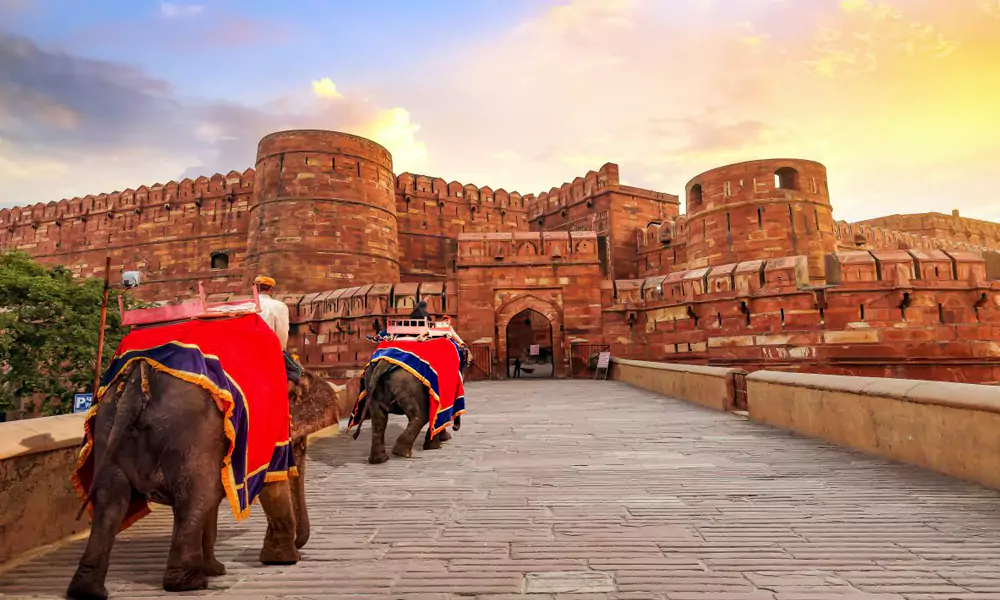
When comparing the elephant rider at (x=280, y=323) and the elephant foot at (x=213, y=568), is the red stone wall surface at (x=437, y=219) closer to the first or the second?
the elephant rider at (x=280, y=323)

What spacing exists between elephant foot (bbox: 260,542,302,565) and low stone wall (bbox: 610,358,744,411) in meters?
6.15

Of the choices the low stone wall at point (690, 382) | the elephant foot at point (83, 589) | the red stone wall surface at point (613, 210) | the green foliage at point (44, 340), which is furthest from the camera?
the red stone wall surface at point (613, 210)

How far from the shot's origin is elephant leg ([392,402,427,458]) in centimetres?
484

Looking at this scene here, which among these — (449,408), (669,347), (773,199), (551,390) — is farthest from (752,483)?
(773,199)

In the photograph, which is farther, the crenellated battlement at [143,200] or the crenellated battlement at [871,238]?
the crenellated battlement at [143,200]

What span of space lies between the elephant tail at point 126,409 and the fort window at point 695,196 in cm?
2003

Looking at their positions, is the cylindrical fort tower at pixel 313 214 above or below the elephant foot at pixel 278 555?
above

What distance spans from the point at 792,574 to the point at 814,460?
2.47 metres

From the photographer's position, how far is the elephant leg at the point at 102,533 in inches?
75.4

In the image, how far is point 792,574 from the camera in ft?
6.84

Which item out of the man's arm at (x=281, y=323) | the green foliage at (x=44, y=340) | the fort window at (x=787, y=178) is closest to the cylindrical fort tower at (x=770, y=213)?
the fort window at (x=787, y=178)

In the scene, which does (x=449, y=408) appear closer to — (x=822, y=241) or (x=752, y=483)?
(x=752, y=483)

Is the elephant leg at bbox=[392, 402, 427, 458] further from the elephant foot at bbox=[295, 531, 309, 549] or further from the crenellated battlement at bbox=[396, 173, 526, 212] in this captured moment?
the crenellated battlement at bbox=[396, 173, 526, 212]

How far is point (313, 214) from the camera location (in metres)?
22.1
